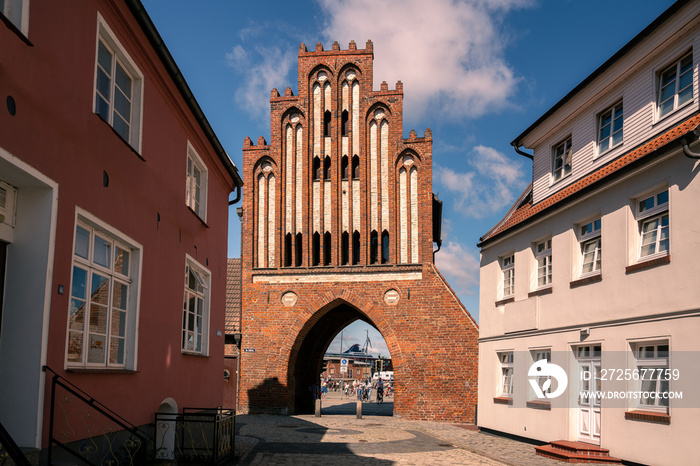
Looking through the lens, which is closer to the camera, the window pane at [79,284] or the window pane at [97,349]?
the window pane at [79,284]

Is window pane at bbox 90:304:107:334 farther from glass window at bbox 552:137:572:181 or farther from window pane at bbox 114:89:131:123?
glass window at bbox 552:137:572:181

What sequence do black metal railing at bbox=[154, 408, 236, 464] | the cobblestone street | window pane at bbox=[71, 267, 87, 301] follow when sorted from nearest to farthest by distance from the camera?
window pane at bbox=[71, 267, 87, 301]
black metal railing at bbox=[154, 408, 236, 464]
the cobblestone street

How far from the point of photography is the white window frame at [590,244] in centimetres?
1320

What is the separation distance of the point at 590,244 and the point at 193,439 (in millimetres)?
8319

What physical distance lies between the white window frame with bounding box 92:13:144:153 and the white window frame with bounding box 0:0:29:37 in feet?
4.95

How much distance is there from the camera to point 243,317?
25.0 m

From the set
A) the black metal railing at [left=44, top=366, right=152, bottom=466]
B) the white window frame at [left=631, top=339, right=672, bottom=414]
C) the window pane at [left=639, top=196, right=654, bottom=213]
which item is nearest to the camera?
the black metal railing at [left=44, top=366, right=152, bottom=466]

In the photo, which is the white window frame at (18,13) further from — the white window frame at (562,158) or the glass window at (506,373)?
the glass window at (506,373)

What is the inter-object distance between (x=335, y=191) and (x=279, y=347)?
597 centimetres

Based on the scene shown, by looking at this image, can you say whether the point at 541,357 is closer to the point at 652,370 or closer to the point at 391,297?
the point at 652,370

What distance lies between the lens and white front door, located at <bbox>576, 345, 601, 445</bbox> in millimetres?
12828

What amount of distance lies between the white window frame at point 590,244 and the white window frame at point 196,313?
292 inches

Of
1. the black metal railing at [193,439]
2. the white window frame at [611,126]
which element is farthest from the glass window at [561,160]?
the black metal railing at [193,439]

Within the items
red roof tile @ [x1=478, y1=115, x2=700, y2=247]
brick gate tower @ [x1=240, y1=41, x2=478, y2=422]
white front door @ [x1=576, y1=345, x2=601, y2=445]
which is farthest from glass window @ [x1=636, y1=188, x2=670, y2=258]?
brick gate tower @ [x1=240, y1=41, x2=478, y2=422]
